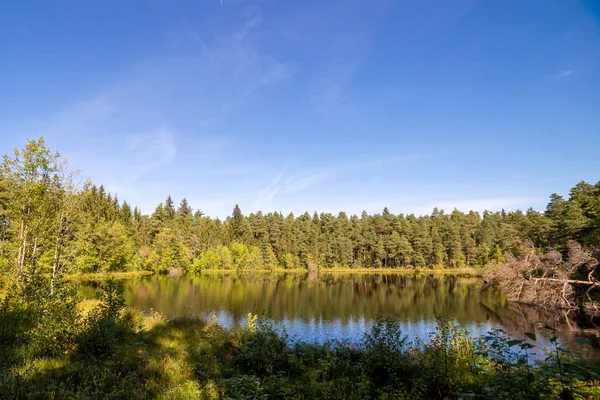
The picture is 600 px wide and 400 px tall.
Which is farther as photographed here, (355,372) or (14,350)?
(355,372)

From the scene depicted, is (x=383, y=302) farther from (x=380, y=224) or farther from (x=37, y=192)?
(x=380, y=224)

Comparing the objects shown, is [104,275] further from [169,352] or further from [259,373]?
[259,373]

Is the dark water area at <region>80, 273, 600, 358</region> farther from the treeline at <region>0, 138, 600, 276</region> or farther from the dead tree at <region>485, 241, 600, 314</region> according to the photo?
the treeline at <region>0, 138, 600, 276</region>

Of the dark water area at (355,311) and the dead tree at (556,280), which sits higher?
the dead tree at (556,280)

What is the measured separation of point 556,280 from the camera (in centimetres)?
2933

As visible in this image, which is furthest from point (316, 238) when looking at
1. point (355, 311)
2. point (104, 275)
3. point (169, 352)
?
point (169, 352)

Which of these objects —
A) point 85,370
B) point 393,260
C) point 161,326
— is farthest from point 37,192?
point 393,260

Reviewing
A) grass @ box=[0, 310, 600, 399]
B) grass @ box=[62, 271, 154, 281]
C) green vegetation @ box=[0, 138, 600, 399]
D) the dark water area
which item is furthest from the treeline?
grass @ box=[0, 310, 600, 399]

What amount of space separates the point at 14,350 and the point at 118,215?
3411 inches

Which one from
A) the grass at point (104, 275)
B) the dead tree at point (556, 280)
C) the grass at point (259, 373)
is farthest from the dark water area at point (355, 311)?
the grass at point (104, 275)

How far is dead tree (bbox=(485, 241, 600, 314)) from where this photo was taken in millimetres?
28922

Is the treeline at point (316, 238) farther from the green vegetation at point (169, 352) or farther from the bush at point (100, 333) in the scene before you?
the bush at point (100, 333)

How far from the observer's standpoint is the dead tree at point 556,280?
28.9m

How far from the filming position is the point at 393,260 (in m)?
109
